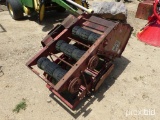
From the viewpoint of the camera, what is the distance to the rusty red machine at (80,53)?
3.84 m

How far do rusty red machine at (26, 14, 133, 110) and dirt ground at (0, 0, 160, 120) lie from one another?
0.29 metres

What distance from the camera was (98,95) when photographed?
457cm

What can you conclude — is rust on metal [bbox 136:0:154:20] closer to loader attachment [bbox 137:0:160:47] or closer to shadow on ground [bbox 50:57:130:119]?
loader attachment [bbox 137:0:160:47]

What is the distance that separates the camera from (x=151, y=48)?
6379 millimetres

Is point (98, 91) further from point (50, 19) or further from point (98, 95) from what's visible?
point (50, 19)

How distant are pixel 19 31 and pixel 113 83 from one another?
3.97 m

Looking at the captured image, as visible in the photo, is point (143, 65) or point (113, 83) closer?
point (113, 83)

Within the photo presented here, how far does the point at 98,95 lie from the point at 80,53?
44.7 inches

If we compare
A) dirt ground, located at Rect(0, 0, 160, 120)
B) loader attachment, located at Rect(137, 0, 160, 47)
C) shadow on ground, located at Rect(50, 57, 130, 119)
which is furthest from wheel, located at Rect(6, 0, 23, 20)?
loader attachment, located at Rect(137, 0, 160, 47)

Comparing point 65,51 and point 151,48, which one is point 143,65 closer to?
point 151,48

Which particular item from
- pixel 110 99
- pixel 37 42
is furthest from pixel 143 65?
pixel 37 42

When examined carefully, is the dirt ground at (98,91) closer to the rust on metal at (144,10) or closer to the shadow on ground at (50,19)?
the shadow on ground at (50,19)

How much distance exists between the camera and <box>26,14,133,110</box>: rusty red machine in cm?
384

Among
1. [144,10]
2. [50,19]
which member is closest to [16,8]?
[50,19]
